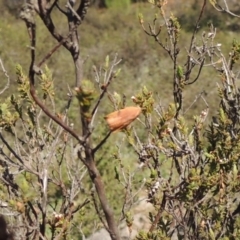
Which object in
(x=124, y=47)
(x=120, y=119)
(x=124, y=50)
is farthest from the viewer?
(x=124, y=47)

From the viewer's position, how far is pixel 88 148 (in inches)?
70.7

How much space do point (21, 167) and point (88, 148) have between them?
0.67 metres

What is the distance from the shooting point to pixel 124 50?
42.9ft

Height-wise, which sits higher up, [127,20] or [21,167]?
[127,20]

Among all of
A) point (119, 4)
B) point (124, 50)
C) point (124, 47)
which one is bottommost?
point (124, 50)

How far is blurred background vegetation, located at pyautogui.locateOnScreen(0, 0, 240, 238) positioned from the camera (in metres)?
11.1

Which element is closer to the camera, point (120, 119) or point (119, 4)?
point (120, 119)

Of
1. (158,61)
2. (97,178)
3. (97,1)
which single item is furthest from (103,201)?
(97,1)

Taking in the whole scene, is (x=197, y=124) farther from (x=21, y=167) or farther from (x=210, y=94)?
(x=210, y=94)

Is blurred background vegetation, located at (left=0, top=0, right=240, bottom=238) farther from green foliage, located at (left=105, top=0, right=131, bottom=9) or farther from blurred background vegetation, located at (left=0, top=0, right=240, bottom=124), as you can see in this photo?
green foliage, located at (left=105, top=0, right=131, bottom=9)

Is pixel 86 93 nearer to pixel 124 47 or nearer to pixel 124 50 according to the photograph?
pixel 124 50

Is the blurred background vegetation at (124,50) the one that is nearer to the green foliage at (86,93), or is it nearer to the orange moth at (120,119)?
the orange moth at (120,119)

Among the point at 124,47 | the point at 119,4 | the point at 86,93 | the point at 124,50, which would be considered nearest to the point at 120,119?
the point at 86,93

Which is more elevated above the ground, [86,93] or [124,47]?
[124,47]
